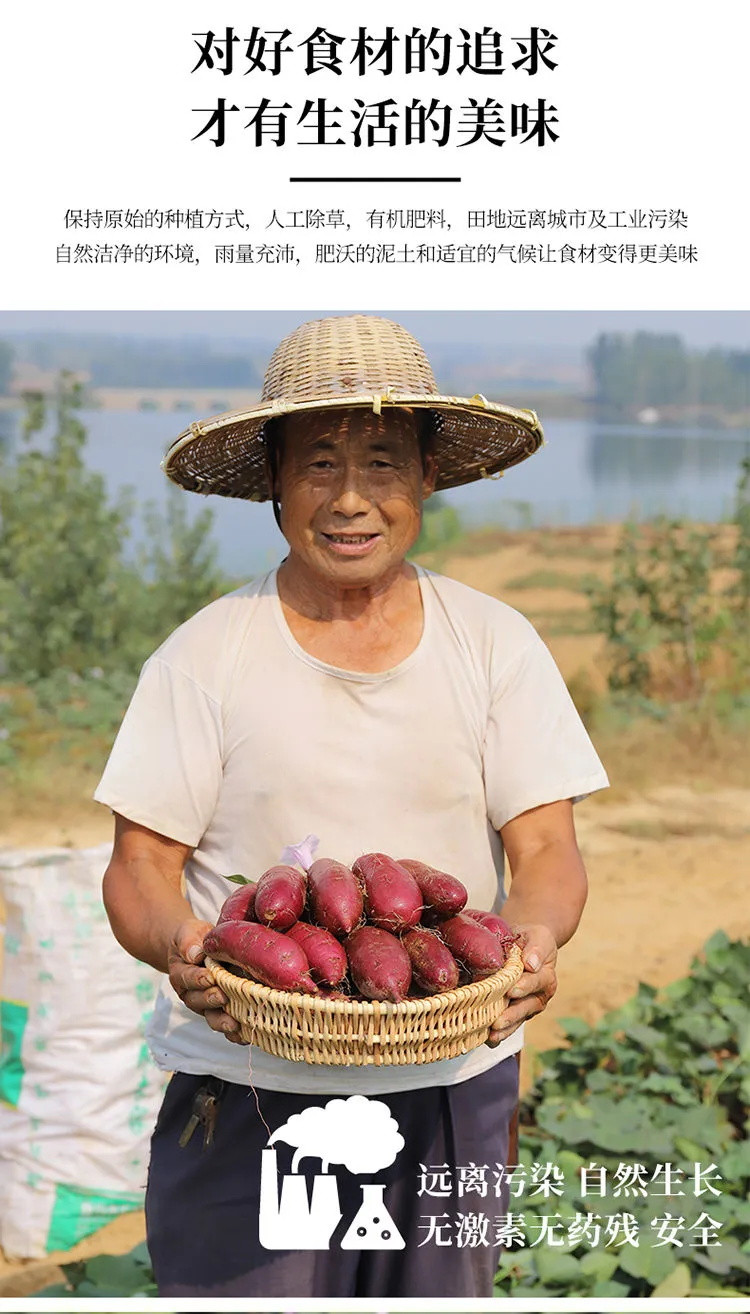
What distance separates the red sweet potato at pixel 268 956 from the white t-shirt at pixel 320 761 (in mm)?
259

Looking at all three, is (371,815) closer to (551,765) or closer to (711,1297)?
(551,765)

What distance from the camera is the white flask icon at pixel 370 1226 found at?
86.7 inches

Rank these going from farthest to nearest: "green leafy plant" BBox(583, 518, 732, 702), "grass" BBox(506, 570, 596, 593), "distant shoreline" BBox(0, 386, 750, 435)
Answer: "grass" BBox(506, 570, 596, 593)
"distant shoreline" BBox(0, 386, 750, 435)
"green leafy plant" BBox(583, 518, 732, 702)

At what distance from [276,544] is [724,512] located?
8.25 feet

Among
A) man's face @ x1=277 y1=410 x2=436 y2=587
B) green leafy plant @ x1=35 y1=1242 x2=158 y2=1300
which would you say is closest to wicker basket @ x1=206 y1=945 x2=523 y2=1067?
man's face @ x1=277 y1=410 x2=436 y2=587

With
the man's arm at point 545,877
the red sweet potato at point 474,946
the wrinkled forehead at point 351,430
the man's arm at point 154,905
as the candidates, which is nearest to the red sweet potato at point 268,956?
the man's arm at point 154,905

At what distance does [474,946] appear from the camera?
6.66 ft

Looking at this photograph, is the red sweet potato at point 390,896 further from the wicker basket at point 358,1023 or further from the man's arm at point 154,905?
the man's arm at point 154,905

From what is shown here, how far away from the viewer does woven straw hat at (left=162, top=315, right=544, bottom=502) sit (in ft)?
7.30

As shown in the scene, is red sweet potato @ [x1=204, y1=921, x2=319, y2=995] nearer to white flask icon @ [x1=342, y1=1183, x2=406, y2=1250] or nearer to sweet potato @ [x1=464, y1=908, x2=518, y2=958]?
sweet potato @ [x1=464, y1=908, x2=518, y2=958]

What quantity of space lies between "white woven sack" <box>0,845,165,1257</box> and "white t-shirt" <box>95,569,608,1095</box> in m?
1.23

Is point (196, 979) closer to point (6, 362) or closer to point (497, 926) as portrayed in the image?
point (497, 926)
